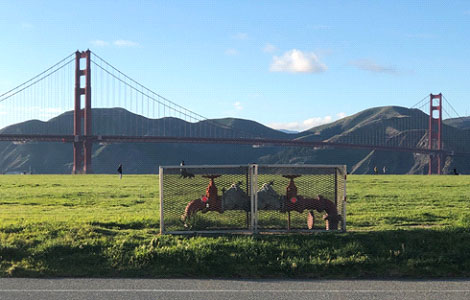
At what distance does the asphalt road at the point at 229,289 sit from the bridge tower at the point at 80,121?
2766 inches

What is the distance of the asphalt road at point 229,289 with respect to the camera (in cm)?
647

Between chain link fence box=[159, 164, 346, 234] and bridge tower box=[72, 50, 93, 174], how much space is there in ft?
223

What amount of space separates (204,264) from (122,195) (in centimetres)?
1518

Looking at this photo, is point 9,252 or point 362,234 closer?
point 9,252

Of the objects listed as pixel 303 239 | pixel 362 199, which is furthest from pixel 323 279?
pixel 362 199

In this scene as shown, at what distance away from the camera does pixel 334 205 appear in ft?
32.3

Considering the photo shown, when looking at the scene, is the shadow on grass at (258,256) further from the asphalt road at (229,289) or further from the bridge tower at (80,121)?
the bridge tower at (80,121)

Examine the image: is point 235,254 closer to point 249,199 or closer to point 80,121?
point 249,199

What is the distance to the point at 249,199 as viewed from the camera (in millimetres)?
9688

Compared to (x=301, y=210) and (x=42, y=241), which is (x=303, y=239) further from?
(x=42, y=241)

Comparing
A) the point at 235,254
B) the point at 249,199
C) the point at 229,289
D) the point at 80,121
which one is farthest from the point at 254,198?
the point at 80,121

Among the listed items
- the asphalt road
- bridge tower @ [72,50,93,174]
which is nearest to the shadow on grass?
the asphalt road

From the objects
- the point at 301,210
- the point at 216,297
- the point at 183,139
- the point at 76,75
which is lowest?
the point at 216,297

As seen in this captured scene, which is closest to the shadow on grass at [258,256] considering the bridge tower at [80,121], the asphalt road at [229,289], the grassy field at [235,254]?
the grassy field at [235,254]
